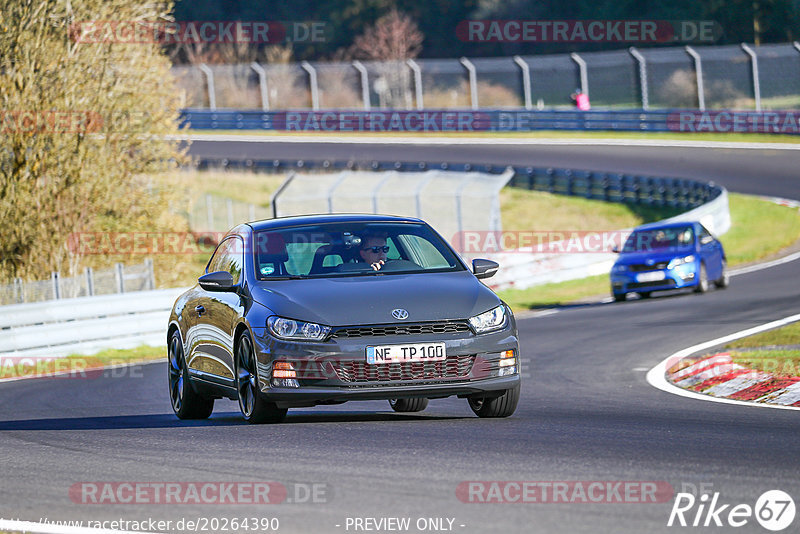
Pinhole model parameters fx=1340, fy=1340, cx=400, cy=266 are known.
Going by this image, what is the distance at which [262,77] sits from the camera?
191 feet

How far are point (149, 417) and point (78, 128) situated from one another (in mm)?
13974

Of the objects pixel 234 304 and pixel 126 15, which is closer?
pixel 234 304

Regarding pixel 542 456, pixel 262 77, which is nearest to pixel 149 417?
pixel 542 456

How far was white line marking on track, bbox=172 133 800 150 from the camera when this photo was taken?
4628 cm

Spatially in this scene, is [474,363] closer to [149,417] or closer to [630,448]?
[630,448]

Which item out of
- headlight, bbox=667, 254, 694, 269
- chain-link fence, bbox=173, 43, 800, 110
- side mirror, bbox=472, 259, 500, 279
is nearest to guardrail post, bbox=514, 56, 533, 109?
chain-link fence, bbox=173, 43, 800, 110

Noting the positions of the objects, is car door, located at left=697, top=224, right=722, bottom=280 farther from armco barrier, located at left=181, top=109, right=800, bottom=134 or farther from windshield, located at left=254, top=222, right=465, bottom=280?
armco barrier, located at left=181, top=109, right=800, bottom=134

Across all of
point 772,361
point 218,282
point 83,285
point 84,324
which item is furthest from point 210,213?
point 218,282

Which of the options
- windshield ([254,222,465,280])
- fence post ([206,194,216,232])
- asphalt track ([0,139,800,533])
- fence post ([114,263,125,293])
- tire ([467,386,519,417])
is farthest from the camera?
fence post ([206,194,216,232])

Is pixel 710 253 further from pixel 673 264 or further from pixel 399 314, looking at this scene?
pixel 399 314

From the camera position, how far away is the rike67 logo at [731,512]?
592cm

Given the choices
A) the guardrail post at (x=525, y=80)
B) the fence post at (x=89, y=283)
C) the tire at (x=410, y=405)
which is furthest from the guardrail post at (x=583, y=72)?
the tire at (x=410, y=405)

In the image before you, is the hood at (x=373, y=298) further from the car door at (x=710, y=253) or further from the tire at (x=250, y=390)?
the car door at (x=710, y=253)

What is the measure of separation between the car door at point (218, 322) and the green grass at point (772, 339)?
689 centimetres
